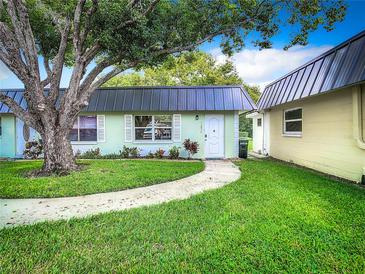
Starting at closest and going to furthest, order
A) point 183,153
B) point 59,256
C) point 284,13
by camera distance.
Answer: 1. point 59,256
2. point 284,13
3. point 183,153

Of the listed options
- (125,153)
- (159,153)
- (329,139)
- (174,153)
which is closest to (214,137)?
(174,153)

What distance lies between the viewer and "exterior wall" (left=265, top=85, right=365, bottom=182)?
6600 millimetres

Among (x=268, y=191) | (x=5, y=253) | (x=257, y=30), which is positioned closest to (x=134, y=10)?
(x=257, y=30)

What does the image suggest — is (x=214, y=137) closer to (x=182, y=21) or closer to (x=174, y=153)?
(x=174, y=153)

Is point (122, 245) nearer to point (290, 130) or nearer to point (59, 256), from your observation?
point (59, 256)

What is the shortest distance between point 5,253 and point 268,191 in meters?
4.90

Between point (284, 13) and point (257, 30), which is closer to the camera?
point (284, 13)

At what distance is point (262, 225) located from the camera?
11.6ft

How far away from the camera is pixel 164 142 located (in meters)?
11.9

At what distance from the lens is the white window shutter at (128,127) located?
12.0 m

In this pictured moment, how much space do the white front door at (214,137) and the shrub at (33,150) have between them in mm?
8375

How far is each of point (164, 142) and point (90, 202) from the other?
7.27 metres

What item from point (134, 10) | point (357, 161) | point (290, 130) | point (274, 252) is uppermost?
point (134, 10)

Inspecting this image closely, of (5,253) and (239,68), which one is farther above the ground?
(239,68)
